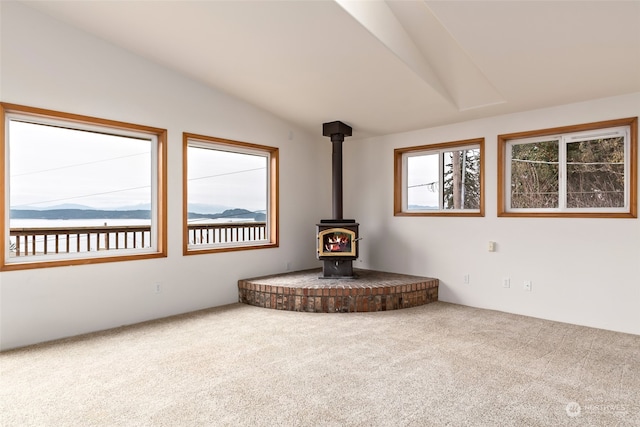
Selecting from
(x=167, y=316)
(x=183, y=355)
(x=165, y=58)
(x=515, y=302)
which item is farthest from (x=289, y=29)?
(x=515, y=302)

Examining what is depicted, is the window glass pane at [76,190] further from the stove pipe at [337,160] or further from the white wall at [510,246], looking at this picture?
the white wall at [510,246]

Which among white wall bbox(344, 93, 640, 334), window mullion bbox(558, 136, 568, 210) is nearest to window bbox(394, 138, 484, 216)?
white wall bbox(344, 93, 640, 334)

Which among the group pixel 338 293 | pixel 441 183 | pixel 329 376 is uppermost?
pixel 441 183

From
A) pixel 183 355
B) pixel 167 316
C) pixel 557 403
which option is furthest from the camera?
pixel 167 316

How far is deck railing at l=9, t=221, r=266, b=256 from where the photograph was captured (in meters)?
3.74

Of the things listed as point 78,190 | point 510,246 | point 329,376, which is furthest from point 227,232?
point 510,246

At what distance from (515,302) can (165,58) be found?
471cm

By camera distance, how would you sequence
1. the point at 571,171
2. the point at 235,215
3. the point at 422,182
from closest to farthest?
1. the point at 571,171
2. the point at 235,215
3. the point at 422,182

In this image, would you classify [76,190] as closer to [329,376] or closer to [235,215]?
[235,215]

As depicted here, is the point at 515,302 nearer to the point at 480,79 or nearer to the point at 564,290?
the point at 564,290

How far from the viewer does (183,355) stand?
3.26 meters

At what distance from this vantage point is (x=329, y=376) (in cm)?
283

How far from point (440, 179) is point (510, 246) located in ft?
4.26

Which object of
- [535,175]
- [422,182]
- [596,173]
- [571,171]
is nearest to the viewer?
[596,173]
